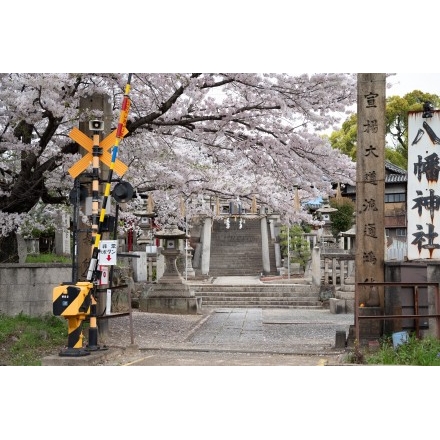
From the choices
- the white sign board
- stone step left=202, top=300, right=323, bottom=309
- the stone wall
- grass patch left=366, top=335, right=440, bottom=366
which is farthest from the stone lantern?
the white sign board

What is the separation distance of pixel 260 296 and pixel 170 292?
9.55 feet

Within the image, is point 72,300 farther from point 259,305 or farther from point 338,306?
point 259,305

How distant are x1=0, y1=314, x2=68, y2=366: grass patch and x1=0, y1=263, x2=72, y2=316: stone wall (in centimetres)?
16

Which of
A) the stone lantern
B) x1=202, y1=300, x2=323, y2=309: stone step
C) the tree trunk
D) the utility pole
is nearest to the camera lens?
the utility pole

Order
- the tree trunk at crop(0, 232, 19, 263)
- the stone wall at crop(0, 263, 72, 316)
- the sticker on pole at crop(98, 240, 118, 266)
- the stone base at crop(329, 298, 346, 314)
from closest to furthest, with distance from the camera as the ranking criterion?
the sticker on pole at crop(98, 240, 118, 266)
the stone wall at crop(0, 263, 72, 316)
the tree trunk at crop(0, 232, 19, 263)
the stone base at crop(329, 298, 346, 314)

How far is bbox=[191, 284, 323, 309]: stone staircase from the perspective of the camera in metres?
16.9

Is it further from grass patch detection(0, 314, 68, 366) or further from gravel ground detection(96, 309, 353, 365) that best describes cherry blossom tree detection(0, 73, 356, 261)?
gravel ground detection(96, 309, 353, 365)

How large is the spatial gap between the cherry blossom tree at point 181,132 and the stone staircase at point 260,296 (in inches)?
229

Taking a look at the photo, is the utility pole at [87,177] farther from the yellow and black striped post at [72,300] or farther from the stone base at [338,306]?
the stone base at [338,306]

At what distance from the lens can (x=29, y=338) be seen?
834 cm

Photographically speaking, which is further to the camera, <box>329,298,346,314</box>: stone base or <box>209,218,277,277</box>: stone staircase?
<box>209,218,277,277</box>: stone staircase

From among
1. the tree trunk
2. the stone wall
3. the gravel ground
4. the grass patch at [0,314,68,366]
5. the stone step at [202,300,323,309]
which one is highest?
the tree trunk

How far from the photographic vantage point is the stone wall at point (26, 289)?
9.20 meters

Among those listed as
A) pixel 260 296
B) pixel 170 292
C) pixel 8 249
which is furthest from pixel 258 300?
pixel 8 249
